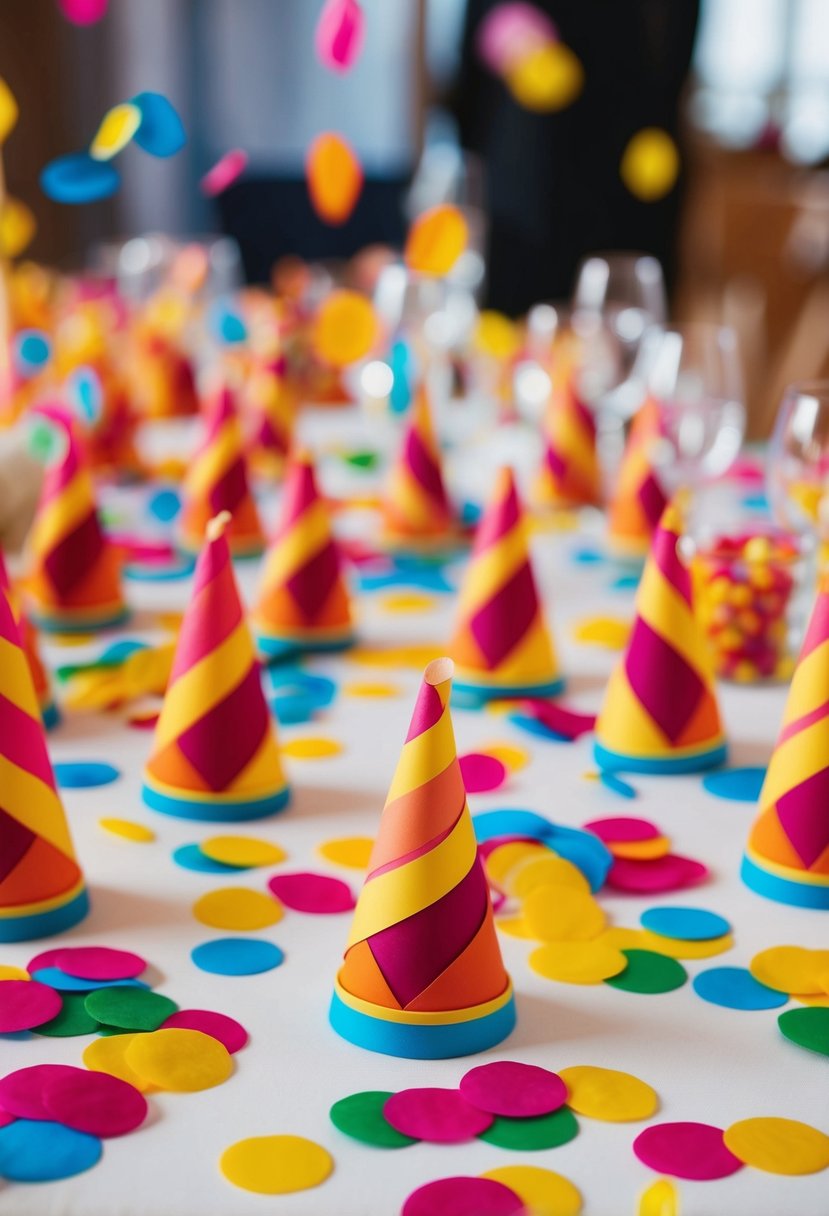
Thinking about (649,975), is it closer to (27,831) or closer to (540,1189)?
(540,1189)

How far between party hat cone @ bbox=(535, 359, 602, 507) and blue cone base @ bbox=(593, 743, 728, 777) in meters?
0.71

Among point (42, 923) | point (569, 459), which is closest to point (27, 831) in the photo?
point (42, 923)

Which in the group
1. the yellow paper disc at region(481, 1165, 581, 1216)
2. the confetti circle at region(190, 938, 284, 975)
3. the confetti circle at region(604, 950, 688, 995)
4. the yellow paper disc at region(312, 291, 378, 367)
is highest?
the yellow paper disc at region(312, 291, 378, 367)

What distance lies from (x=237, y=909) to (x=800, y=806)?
329 mm

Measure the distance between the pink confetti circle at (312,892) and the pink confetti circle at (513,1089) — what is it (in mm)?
177

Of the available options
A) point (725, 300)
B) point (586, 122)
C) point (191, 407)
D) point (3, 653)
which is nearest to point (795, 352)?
point (725, 300)

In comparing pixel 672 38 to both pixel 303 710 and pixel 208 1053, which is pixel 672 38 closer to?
pixel 303 710

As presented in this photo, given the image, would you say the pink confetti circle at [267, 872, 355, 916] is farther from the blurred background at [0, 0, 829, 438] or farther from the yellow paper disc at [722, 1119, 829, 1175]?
the blurred background at [0, 0, 829, 438]

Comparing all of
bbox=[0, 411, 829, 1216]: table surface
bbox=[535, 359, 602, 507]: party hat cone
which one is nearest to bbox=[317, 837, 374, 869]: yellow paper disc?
bbox=[0, 411, 829, 1216]: table surface

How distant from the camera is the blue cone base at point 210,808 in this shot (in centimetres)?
93

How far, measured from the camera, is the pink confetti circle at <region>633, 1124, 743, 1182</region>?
0.59 meters

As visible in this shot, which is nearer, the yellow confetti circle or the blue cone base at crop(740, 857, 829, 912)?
the blue cone base at crop(740, 857, 829, 912)

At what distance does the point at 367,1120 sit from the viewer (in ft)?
2.01

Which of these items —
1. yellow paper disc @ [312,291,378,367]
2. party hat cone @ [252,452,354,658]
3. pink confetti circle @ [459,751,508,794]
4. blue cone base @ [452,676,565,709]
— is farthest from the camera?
yellow paper disc @ [312,291,378,367]
